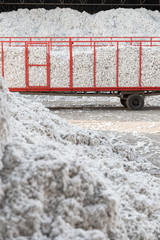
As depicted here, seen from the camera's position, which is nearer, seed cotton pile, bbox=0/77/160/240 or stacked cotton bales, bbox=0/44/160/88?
seed cotton pile, bbox=0/77/160/240

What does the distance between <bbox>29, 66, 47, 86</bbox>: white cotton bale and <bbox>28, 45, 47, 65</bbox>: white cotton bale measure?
232 mm

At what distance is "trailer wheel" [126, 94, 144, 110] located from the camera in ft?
41.5

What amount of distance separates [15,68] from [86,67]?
8.77 ft

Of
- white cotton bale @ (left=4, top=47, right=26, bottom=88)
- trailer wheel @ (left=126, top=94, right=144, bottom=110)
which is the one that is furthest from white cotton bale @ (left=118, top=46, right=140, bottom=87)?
white cotton bale @ (left=4, top=47, right=26, bottom=88)

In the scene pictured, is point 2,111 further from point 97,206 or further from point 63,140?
point 63,140

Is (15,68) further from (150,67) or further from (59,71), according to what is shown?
(150,67)

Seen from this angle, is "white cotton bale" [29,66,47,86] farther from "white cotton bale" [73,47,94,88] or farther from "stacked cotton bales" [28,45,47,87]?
"white cotton bale" [73,47,94,88]

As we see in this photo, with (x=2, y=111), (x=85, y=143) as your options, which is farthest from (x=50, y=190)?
(x=85, y=143)

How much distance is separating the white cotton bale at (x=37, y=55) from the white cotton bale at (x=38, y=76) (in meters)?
0.23

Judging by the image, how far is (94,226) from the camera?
6.70 ft

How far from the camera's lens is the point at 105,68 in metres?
12.9

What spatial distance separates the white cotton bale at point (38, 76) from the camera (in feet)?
42.0

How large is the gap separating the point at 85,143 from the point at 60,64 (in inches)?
361

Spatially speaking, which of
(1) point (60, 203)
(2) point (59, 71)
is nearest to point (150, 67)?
(2) point (59, 71)
